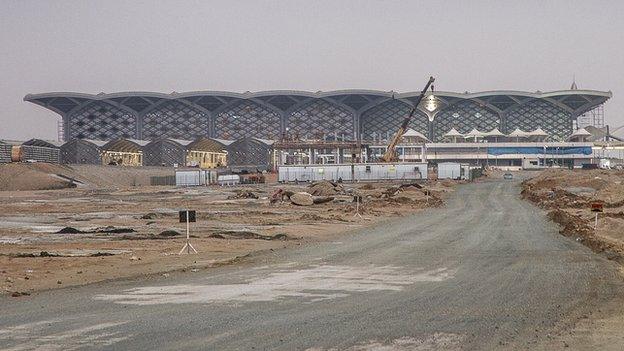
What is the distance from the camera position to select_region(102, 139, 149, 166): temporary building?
172m

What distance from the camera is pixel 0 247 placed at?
2761 centimetres

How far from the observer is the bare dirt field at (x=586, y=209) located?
30094 mm

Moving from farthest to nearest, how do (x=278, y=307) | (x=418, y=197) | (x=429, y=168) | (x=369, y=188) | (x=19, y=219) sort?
(x=429, y=168) < (x=369, y=188) < (x=418, y=197) < (x=19, y=219) < (x=278, y=307)

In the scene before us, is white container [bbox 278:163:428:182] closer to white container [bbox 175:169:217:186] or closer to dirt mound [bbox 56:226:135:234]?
white container [bbox 175:169:217:186]

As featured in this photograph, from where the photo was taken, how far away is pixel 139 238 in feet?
104

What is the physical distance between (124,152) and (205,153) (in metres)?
20.2

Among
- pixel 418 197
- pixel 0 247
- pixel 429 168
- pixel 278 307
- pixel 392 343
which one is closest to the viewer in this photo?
pixel 392 343

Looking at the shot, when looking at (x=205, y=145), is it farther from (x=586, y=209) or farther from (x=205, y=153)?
(x=586, y=209)

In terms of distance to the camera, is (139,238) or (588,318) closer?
(588,318)

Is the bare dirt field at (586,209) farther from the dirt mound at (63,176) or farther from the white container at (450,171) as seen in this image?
the dirt mound at (63,176)

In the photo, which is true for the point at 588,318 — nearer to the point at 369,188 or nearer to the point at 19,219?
the point at 19,219

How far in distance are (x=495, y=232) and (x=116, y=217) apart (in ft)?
83.6

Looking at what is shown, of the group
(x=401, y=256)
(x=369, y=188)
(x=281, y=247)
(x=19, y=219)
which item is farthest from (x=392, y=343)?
(x=369, y=188)

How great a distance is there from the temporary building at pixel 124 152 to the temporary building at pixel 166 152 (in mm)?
2408
